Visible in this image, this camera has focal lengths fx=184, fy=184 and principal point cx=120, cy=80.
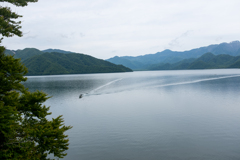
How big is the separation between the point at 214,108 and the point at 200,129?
16.4 m

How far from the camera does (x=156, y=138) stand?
950 inches

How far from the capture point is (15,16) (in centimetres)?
1666

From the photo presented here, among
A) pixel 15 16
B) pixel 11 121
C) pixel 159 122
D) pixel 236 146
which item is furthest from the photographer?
pixel 159 122

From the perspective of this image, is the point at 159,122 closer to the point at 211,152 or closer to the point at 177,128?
the point at 177,128

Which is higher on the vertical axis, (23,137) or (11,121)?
(11,121)

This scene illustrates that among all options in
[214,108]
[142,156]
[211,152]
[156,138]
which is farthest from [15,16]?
[214,108]

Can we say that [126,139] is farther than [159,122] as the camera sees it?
No

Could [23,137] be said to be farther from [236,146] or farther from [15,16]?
[236,146]

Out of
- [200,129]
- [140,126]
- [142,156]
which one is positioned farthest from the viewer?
[140,126]

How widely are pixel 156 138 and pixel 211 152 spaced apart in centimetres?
669

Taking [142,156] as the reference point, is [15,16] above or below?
above

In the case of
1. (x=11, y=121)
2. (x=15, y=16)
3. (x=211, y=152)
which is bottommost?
(x=211, y=152)

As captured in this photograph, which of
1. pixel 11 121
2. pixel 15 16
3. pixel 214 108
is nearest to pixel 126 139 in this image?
pixel 11 121

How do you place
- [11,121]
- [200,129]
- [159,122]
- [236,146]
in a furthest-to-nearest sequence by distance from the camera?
1. [159,122]
2. [200,129]
3. [236,146]
4. [11,121]
